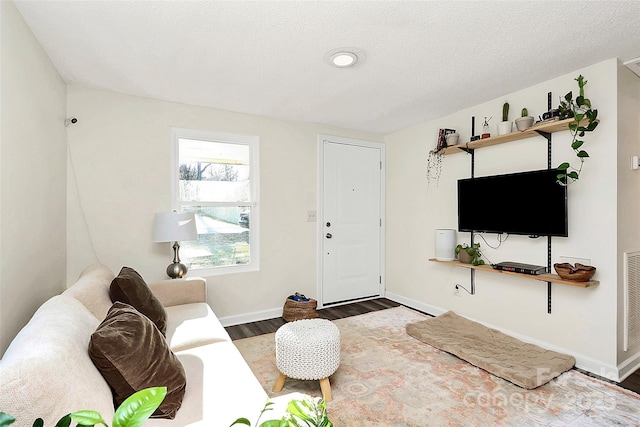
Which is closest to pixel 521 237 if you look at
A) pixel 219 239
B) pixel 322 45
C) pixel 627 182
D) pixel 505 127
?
pixel 627 182

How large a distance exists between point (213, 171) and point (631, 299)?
384cm

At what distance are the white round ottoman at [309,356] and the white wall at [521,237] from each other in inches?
75.6

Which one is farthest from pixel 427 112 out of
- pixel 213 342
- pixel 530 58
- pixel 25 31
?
pixel 25 31

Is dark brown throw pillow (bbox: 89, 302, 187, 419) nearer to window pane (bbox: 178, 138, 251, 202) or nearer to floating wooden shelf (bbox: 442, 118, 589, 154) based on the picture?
window pane (bbox: 178, 138, 251, 202)

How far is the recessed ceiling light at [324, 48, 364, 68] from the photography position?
216 centimetres

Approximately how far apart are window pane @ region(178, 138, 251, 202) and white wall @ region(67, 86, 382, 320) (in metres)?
0.17

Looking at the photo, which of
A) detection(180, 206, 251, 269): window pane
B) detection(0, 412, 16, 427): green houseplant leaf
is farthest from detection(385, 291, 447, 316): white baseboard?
detection(0, 412, 16, 427): green houseplant leaf

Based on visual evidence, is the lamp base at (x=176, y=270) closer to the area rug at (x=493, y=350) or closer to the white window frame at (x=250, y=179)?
the white window frame at (x=250, y=179)

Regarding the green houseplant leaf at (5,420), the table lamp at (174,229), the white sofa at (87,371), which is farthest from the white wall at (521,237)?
the green houseplant leaf at (5,420)

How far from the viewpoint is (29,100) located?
1.87m

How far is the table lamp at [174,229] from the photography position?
282 centimetres

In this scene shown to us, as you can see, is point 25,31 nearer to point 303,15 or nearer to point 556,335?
point 303,15

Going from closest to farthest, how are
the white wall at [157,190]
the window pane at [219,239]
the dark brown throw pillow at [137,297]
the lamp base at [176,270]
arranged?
the dark brown throw pillow at [137,297], the white wall at [157,190], the lamp base at [176,270], the window pane at [219,239]

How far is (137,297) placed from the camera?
2045 millimetres
